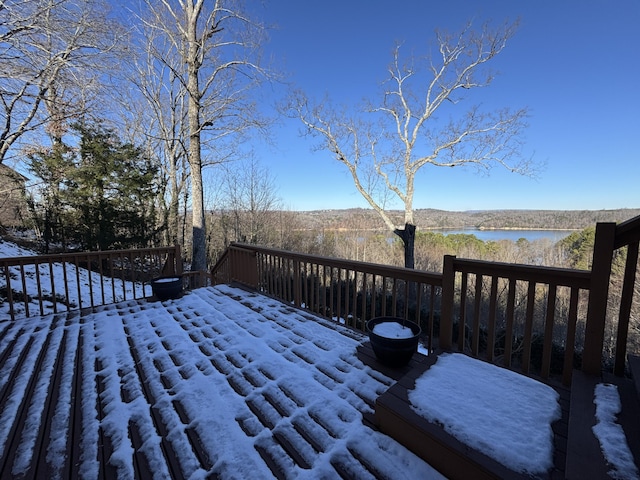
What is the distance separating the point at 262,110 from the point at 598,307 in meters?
9.98

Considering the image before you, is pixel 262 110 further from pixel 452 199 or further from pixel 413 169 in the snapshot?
pixel 452 199

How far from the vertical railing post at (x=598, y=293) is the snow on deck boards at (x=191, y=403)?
1277 millimetres

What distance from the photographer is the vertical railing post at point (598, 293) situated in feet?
5.18

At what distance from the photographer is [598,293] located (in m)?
1.61

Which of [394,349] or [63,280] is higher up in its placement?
[394,349]

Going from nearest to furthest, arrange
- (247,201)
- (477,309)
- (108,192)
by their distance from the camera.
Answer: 1. (477,309)
2. (108,192)
3. (247,201)

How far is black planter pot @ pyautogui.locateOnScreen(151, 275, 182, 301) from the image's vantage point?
13.9 ft

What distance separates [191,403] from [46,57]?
27.0 feet

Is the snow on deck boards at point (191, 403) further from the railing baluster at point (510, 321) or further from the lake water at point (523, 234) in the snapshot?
the lake water at point (523, 234)

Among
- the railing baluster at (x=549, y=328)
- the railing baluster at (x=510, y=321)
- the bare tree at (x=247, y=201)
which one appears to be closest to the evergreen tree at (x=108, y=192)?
the bare tree at (x=247, y=201)

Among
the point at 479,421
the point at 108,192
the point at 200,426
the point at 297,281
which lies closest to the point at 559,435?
the point at 479,421

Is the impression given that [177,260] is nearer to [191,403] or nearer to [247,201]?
[191,403]

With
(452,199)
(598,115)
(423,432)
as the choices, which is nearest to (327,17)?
(598,115)

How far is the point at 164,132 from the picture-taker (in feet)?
40.7
